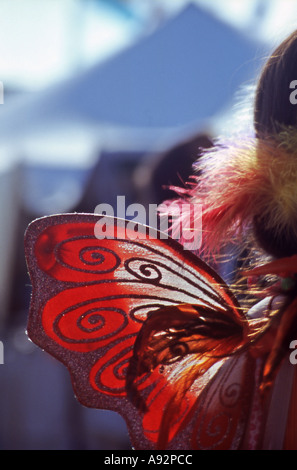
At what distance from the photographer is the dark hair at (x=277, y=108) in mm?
731

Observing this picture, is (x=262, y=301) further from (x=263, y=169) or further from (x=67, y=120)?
(x=67, y=120)

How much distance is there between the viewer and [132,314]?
78cm

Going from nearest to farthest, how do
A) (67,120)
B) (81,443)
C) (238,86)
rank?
(238,86) → (81,443) → (67,120)

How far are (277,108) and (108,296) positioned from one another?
309mm

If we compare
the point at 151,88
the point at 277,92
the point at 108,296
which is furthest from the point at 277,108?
the point at 151,88

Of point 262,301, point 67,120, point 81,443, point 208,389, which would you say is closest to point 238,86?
point 262,301

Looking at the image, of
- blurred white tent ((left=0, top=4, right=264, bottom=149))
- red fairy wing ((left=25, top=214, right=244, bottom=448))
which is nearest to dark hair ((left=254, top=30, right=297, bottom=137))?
red fairy wing ((left=25, top=214, right=244, bottom=448))

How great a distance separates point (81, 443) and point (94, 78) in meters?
1.80

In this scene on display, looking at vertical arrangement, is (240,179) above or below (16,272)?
above

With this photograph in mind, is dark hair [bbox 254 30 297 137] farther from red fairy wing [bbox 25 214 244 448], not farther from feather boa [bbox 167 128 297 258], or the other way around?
red fairy wing [bbox 25 214 244 448]

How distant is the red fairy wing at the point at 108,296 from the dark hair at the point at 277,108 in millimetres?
80

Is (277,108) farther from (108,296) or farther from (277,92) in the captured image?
(108,296)

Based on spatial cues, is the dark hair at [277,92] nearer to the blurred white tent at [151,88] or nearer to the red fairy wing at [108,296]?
the red fairy wing at [108,296]

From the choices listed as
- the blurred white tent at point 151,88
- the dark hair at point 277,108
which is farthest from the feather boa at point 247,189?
the blurred white tent at point 151,88
